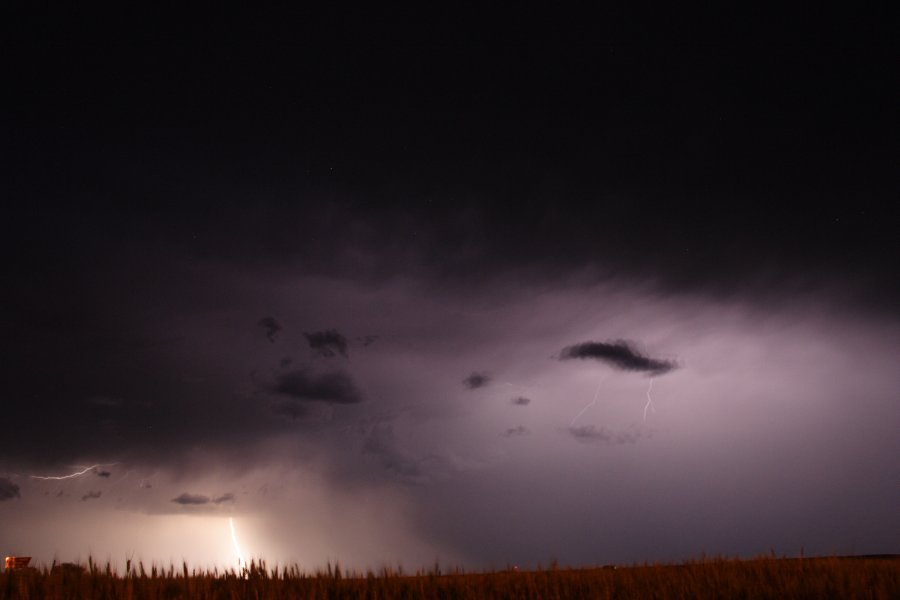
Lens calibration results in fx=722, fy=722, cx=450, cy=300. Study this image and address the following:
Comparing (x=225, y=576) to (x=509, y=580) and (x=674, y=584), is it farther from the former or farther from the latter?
(x=674, y=584)

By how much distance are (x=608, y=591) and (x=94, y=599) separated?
986 cm

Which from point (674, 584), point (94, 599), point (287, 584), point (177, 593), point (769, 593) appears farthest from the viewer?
point (674, 584)

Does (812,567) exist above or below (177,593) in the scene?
below

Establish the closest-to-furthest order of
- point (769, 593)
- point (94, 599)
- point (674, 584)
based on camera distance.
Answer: point (94, 599)
point (769, 593)
point (674, 584)

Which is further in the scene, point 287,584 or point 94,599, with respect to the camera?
point 287,584

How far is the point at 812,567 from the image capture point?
21469mm

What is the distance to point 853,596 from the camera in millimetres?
14914

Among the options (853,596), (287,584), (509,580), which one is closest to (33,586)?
(287,584)

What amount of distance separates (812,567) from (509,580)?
A: 10074 mm

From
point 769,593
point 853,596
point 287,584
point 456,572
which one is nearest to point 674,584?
point 769,593

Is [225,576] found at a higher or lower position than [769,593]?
higher

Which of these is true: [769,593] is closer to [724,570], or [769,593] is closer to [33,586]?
[724,570]

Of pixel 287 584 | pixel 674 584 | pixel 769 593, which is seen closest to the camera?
pixel 287 584

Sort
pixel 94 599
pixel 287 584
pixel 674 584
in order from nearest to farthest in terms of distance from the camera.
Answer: pixel 94 599, pixel 287 584, pixel 674 584
